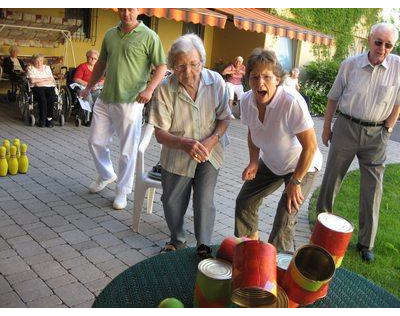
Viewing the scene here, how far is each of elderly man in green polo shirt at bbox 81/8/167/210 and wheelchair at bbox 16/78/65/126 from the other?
444 cm

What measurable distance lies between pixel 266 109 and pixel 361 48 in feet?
57.7

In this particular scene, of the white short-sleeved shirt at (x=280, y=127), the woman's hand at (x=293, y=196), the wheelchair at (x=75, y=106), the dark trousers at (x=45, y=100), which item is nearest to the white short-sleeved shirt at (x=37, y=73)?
the dark trousers at (x=45, y=100)

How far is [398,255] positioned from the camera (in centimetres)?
400

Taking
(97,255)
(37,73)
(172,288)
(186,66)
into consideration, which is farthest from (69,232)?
(37,73)

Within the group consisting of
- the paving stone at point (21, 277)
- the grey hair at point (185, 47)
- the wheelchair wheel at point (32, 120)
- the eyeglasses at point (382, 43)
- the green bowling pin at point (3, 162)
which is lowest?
the wheelchair wheel at point (32, 120)

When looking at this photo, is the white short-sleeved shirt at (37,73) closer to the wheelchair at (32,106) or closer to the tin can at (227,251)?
the wheelchair at (32,106)

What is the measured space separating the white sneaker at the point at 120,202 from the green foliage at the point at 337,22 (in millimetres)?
12197

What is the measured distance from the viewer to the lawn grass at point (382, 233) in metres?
3.58

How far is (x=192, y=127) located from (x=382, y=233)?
2.42 meters

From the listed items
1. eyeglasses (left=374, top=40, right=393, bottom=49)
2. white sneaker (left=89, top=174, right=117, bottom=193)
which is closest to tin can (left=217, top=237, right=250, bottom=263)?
eyeglasses (left=374, top=40, right=393, bottom=49)

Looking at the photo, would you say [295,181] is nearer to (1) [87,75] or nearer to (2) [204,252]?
(2) [204,252]

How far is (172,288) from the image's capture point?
1.85 meters

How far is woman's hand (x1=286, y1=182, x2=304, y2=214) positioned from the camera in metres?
2.82
